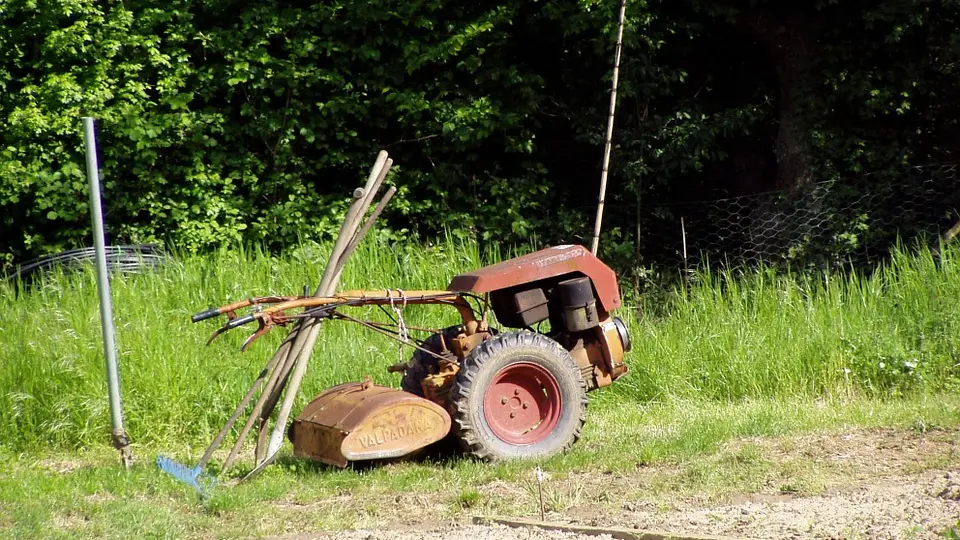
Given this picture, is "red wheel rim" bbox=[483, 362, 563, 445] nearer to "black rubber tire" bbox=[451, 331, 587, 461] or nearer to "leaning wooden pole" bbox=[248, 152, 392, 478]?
"black rubber tire" bbox=[451, 331, 587, 461]

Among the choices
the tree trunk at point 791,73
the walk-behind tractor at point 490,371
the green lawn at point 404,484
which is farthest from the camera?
the tree trunk at point 791,73

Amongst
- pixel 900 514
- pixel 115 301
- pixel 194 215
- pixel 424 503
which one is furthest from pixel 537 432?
pixel 194 215

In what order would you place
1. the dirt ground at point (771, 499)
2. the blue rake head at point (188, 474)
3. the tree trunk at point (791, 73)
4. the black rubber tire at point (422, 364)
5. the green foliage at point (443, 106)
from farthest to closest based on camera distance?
the tree trunk at point (791, 73), the green foliage at point (443, 106), the black rubber tire at point (422, 364), the blue rake head at point (188, 474), the dirt ground at point (771, 499)

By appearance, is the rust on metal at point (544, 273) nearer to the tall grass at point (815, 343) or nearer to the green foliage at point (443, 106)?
the tall grass at point (815, 343)

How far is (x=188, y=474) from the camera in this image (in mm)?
5949

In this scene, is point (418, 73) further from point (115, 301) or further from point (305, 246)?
point (115, 301)

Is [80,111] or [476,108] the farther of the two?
[476,108]

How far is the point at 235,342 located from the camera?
8820mm

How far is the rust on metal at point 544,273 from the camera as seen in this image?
6.16 metres

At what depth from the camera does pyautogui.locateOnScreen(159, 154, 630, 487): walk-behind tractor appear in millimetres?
5879

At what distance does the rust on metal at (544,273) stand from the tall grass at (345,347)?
6.35 feet

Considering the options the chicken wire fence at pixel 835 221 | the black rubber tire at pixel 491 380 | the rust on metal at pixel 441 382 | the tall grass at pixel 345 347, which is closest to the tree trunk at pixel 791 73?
the chicken wire fence at pixel 835 221

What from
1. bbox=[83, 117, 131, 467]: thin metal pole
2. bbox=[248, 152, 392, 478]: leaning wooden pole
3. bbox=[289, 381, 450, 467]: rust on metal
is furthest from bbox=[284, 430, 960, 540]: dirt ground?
bbox=[83, 117, 131, 467]: thin metal pole

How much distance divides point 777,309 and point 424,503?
4.83 m
